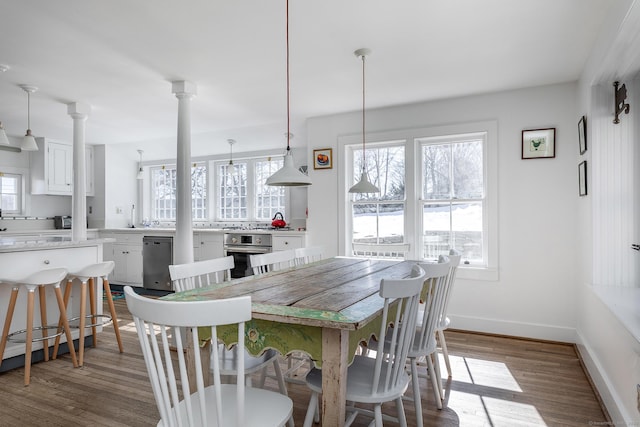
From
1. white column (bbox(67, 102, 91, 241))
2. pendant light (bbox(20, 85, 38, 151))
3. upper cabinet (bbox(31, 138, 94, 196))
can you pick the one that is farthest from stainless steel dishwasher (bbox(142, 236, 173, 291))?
pendant light (bbox(20, 85, 38, 151))

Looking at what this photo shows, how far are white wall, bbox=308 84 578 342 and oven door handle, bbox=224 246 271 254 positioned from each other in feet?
8.07

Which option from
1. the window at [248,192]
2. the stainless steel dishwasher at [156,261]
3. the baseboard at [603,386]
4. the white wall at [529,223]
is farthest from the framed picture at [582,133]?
the stainless steel dishwasher at [156,261]

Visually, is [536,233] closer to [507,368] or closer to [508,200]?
[508,200]

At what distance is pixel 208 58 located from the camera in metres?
3.15

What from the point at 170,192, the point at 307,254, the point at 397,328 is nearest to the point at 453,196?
the point at 307,254

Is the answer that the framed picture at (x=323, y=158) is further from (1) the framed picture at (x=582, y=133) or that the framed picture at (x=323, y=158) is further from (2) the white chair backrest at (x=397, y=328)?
(2) the white chair backrest at (x=397, y=328)

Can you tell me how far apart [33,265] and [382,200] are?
348 centimetres

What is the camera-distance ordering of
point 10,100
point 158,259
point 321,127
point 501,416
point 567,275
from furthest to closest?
point 158,259
point 321,127
point 10,100
point 567,275
point 501,416

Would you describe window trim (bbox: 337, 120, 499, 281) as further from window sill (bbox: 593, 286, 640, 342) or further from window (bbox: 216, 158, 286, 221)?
window (bbox: 216, 158, 286, 221)

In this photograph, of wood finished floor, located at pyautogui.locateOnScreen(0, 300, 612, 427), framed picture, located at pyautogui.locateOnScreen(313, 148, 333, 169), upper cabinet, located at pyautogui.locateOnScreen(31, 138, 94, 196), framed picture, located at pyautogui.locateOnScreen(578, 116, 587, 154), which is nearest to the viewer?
wood finished floor, located at pyautogui.locateOnScreen(0, 300, 612, 427)

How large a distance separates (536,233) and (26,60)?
189 inches

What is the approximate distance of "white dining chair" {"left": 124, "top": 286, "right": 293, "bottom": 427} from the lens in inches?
46.1

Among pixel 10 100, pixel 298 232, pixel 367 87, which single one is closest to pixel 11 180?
pixel 10 100

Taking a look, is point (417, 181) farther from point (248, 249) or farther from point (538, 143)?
point (248, 249)
